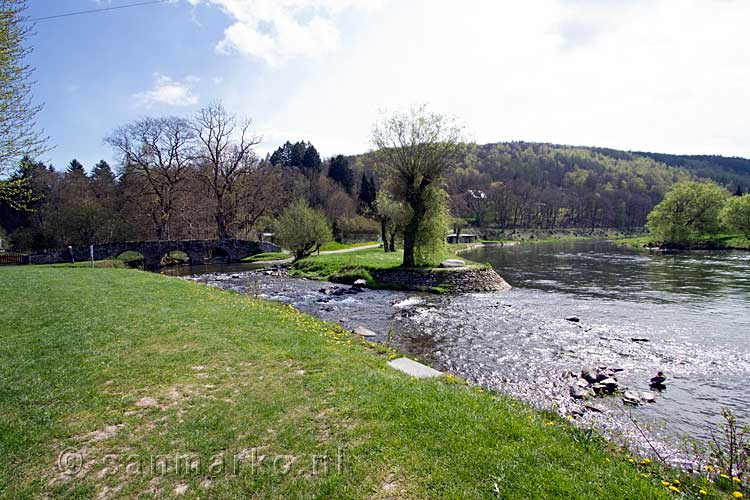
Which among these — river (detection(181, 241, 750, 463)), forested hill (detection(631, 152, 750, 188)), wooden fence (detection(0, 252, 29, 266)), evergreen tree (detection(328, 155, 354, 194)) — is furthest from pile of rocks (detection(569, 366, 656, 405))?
forested hill (detection(631, 152, 750, 188))

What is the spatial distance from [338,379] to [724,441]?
673 cm

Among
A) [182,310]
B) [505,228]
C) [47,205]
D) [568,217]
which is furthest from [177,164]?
[568,217]

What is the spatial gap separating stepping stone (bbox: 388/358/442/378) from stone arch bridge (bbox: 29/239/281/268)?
41414mm

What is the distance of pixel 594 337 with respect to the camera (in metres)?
12.7

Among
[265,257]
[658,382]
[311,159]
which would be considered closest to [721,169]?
[311,159]

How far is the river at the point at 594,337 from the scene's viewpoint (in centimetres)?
760

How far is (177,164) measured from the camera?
46.2 m

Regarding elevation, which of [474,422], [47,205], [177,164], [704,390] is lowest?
[704,390]

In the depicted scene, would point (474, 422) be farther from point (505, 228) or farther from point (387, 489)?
point (505, 228)

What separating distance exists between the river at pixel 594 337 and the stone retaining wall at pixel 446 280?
152cm

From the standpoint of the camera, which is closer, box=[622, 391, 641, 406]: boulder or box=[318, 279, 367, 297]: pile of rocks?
box=[622, 391, 641, 406]: boulder

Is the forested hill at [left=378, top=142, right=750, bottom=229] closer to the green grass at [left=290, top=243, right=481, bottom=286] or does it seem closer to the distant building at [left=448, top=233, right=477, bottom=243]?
the distant building at [left=448, top=233, right=477, bottom=243]

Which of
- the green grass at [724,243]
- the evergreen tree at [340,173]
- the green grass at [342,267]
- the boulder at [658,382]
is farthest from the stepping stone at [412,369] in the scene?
the evergreen tree at [340,173]

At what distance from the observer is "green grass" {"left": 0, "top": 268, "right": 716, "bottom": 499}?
3879mm
